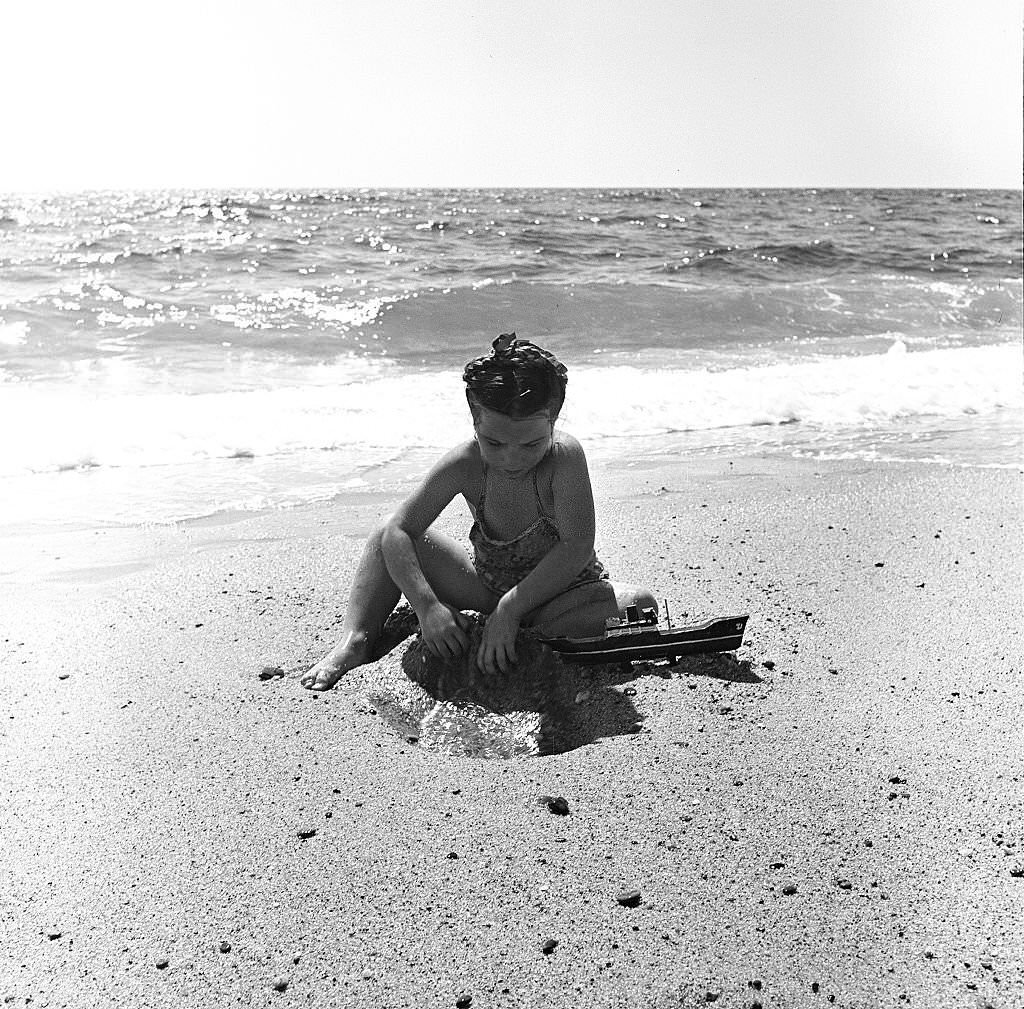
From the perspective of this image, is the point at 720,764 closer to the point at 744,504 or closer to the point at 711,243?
the point at 744,504

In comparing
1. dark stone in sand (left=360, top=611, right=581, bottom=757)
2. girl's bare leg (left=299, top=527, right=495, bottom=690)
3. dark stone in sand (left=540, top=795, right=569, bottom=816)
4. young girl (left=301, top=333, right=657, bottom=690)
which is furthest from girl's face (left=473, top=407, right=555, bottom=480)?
dark stone in sand (left=540, top=795, right=569, bottom=816)

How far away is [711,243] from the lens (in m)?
19.0

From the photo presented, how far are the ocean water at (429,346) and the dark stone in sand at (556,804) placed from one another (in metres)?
2.94

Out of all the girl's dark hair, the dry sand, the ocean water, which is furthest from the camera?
the ocean water

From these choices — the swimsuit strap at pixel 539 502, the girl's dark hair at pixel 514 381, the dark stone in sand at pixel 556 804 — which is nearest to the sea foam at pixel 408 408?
the swimsuit strap at pixel 539 502

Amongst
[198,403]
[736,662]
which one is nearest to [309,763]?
[736,662]

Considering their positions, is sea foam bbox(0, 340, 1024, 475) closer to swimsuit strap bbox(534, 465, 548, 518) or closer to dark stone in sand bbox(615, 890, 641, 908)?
swimsuit strap bbox(534, 465, 548, 518)

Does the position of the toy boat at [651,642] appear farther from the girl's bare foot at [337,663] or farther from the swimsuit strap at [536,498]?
the girl's bare foot at [337,663]

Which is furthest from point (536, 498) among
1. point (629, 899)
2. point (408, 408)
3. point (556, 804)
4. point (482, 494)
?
point (408, 408)

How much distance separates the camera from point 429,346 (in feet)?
36.0

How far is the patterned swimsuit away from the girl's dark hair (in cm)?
34

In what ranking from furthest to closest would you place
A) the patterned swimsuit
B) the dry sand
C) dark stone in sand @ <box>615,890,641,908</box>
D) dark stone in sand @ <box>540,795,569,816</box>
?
the patterned swimsuit
dark stone in sand @ <box>540,795,569,816</box>
dark stone in sand @ <box>615,890,641,908</box>
the dry sand

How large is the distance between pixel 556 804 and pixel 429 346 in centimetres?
887

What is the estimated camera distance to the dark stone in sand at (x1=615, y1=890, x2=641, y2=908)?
6.97ft
